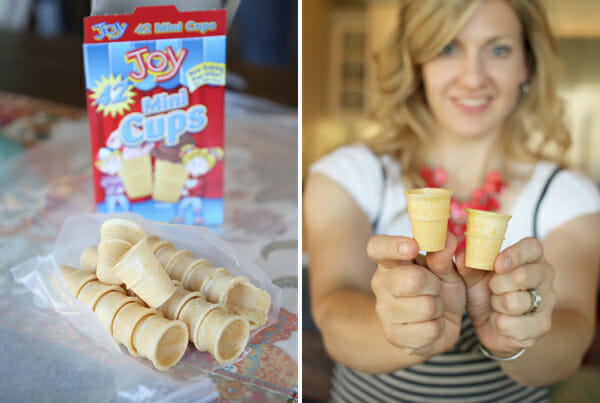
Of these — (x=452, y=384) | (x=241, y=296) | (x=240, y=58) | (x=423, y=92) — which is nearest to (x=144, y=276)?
(x=241, y=296)

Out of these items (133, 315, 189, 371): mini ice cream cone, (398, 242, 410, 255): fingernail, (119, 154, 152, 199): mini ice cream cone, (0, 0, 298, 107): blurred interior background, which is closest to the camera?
(398, 242, 410, 255): fingernail

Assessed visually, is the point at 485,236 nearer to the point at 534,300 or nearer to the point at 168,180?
the point at 534,300

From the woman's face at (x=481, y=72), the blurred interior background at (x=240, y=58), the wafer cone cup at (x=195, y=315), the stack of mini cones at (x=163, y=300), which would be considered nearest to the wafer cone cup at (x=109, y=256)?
the stack of mini cones at (x=163, y=300)

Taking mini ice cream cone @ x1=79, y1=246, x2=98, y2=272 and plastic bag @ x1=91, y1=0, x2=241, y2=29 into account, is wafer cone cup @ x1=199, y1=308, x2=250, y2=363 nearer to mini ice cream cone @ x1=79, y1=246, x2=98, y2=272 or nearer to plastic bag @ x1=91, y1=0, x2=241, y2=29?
mini ice cream cone @ x1=79, y1=246, x2=98, y2=272

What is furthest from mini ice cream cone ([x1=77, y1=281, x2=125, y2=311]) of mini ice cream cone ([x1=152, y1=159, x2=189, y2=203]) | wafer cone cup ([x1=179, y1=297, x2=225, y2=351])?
mini ice cream cone ([x1=152, y1=159, x2=189, y2=203])

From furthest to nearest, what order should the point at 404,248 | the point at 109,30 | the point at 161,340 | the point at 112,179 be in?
the point at 112,179 → the point at 109,30 → the point at 161,340 → the point at 404,248

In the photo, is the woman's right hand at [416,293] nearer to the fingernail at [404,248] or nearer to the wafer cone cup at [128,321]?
the fingernail at [404,248]
